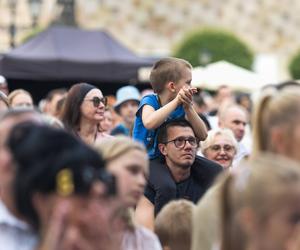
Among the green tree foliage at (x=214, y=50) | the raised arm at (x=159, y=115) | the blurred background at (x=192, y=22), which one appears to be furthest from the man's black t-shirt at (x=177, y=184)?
the blurred background at (x=192, y=22)

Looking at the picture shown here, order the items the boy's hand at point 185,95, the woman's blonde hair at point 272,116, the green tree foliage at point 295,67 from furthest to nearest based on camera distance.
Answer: the green tree foliage at point 295,67 < the boy's hand at point 185,95 < the woman's blonde hair at point 272,116

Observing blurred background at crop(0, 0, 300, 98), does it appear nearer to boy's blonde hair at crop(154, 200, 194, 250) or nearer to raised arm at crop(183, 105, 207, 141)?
raised arm at crop(183, 105, 207, 141)

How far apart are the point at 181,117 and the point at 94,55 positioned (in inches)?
449

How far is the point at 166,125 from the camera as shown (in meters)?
9.65

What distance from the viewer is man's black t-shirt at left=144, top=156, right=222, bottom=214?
9.31m

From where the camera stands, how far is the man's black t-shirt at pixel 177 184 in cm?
931

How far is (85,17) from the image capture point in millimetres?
36656

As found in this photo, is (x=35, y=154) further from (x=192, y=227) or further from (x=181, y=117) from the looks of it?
(x=181, y=117)

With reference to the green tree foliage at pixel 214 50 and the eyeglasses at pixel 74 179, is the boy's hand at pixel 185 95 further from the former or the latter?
the green tree foliage at pixel 214 50

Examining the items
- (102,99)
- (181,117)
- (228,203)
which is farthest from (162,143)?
(228,203)

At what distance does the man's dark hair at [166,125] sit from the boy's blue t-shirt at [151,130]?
0.05 meters

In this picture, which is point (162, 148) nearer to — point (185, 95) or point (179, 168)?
point (179, 168)

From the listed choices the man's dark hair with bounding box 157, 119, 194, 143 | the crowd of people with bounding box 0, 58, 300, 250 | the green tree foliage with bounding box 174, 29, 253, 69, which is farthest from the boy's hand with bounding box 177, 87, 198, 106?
the green tree foliage with bounding box 174, 29, 253, 69

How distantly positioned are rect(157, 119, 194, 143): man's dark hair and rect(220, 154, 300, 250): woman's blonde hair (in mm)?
4077
